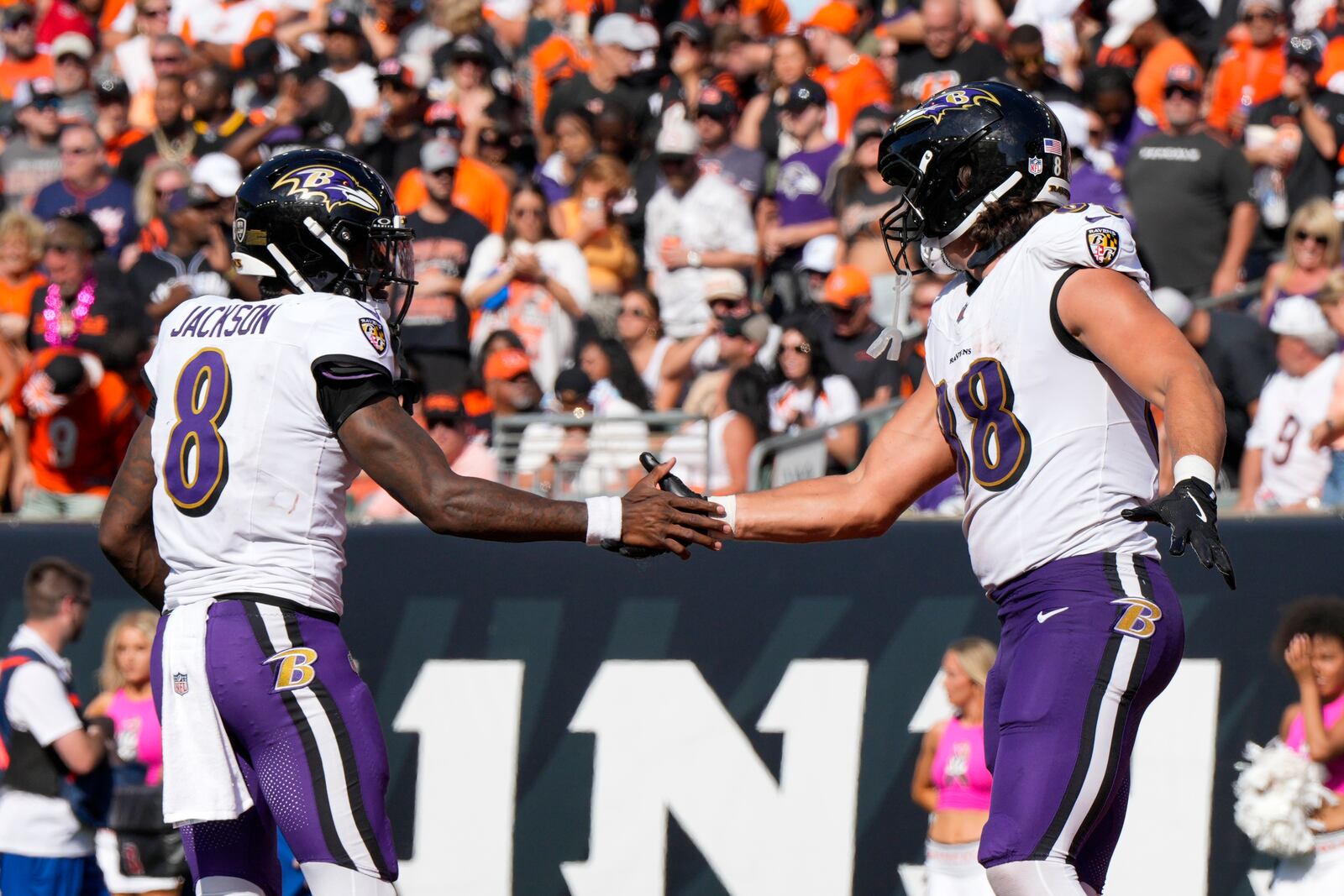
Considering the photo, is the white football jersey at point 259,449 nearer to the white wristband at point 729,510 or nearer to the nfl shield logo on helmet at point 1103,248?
the white wristband at point 729,510

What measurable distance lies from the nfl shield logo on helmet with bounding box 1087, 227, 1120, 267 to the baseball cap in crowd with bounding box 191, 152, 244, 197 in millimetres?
7220

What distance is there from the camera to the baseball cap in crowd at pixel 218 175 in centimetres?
1102

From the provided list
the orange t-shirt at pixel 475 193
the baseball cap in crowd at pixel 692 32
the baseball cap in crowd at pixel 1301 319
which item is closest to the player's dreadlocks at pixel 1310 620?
the baseball cap in crowd at pixel 1301 319

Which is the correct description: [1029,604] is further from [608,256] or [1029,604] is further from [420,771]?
[608,256]

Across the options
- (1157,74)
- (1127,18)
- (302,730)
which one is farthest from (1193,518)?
(1127,18)

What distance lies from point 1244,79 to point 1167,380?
7.10m

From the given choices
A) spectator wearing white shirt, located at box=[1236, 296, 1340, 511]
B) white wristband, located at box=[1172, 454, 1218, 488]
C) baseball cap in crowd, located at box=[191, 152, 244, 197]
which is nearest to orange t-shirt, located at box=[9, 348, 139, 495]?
baseball cap in crowd, located at box=[191, 152, 244, 197]

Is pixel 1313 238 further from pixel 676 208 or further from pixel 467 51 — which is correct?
pixel 467 51

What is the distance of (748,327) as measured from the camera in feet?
32.8

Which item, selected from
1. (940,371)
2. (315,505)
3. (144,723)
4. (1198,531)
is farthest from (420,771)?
(1198,531)

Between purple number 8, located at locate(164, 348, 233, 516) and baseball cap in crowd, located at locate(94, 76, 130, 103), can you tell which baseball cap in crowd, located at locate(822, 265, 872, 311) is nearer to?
purple number 8, located at locate(164, 348, 233, 516)

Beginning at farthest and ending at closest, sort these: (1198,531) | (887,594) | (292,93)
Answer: (292,93) → (887,594) → (1198,531)

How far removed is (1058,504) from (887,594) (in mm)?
2565

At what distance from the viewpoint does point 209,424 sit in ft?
16.3
